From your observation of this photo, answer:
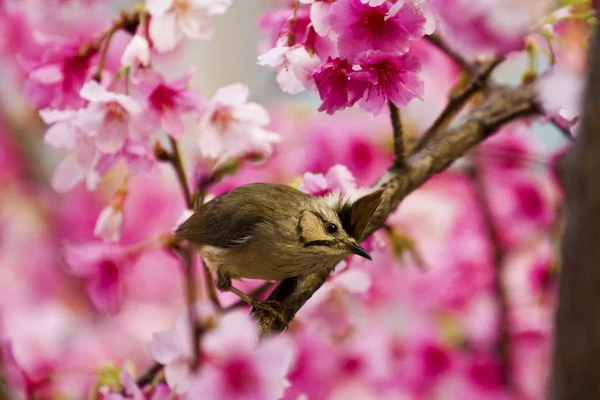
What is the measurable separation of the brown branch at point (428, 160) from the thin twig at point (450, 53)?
0.11 ft

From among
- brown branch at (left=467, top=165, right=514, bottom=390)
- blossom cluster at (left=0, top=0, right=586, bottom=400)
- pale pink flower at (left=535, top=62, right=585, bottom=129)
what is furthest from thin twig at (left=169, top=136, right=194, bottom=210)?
brown branch at (left=467, top=165, right=514, bottom=390)

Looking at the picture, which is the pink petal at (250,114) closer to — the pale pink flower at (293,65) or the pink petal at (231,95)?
the pink petal at (231,95)

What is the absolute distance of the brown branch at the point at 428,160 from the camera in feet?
1.79

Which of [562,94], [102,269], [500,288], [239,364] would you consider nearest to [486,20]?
[562,94]

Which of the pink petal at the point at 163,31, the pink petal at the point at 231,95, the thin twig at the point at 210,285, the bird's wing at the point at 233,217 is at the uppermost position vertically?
the pink petal at the point at 163,31

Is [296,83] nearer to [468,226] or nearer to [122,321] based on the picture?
[468,226]

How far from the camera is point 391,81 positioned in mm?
496

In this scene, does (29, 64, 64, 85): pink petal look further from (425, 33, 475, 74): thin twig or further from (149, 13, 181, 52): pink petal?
(425, 33, 475, 74): thin twig

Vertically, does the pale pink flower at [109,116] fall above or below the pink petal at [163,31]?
below

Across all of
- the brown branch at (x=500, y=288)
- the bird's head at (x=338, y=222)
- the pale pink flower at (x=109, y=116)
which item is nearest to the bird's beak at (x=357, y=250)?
the bird's head at (x=338, y=222)

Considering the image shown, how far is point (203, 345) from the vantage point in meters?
0.48

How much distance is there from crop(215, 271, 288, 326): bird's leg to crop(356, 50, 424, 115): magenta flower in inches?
6.6

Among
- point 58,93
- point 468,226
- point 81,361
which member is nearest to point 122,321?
point 81,361

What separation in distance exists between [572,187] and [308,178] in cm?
30
